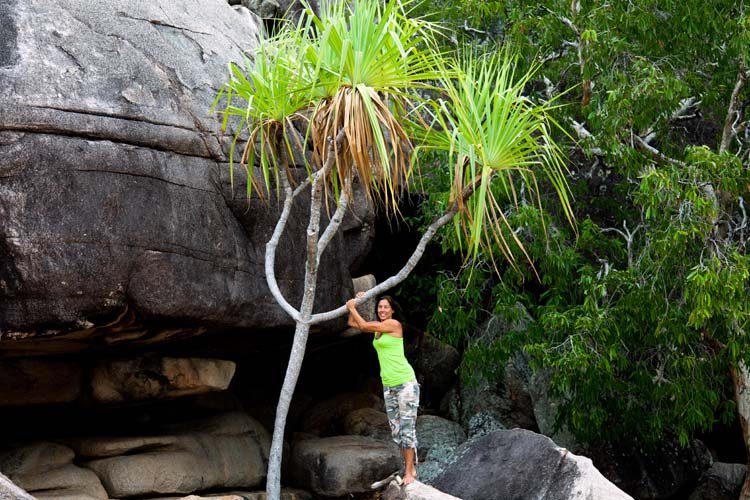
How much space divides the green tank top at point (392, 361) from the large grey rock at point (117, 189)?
141cm

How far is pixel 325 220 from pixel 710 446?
672cm

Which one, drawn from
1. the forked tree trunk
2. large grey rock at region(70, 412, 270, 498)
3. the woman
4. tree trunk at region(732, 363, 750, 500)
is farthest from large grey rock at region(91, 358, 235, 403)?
tree trunk at region(732, 363, 750, 500)

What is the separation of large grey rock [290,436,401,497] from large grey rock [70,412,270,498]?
0.44m

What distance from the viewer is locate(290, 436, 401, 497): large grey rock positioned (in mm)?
9227

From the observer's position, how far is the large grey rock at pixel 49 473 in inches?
318

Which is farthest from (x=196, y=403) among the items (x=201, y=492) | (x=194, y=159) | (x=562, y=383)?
(x=562, y=383)

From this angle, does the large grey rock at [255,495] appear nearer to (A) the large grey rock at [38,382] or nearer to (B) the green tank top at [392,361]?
(A) the large grey rock at [38,382]

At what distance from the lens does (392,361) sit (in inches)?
313

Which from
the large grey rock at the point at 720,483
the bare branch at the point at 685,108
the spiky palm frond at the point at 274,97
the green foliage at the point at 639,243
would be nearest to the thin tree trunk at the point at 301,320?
the spiky palm frond at the point at 274,97

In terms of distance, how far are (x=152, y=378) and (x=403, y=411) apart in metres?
2.45

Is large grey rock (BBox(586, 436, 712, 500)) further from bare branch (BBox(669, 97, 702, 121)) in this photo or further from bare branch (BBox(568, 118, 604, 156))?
bare branch (BBox(669, 97, 702, 121))

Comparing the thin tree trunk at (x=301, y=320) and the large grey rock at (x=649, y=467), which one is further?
the large grey rock at (x=649, y=467)

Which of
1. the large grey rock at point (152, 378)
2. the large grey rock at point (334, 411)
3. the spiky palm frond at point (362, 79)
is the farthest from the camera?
the large grey rock at point (334, 411)

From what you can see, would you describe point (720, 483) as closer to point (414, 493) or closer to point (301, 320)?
point (414, 493)
